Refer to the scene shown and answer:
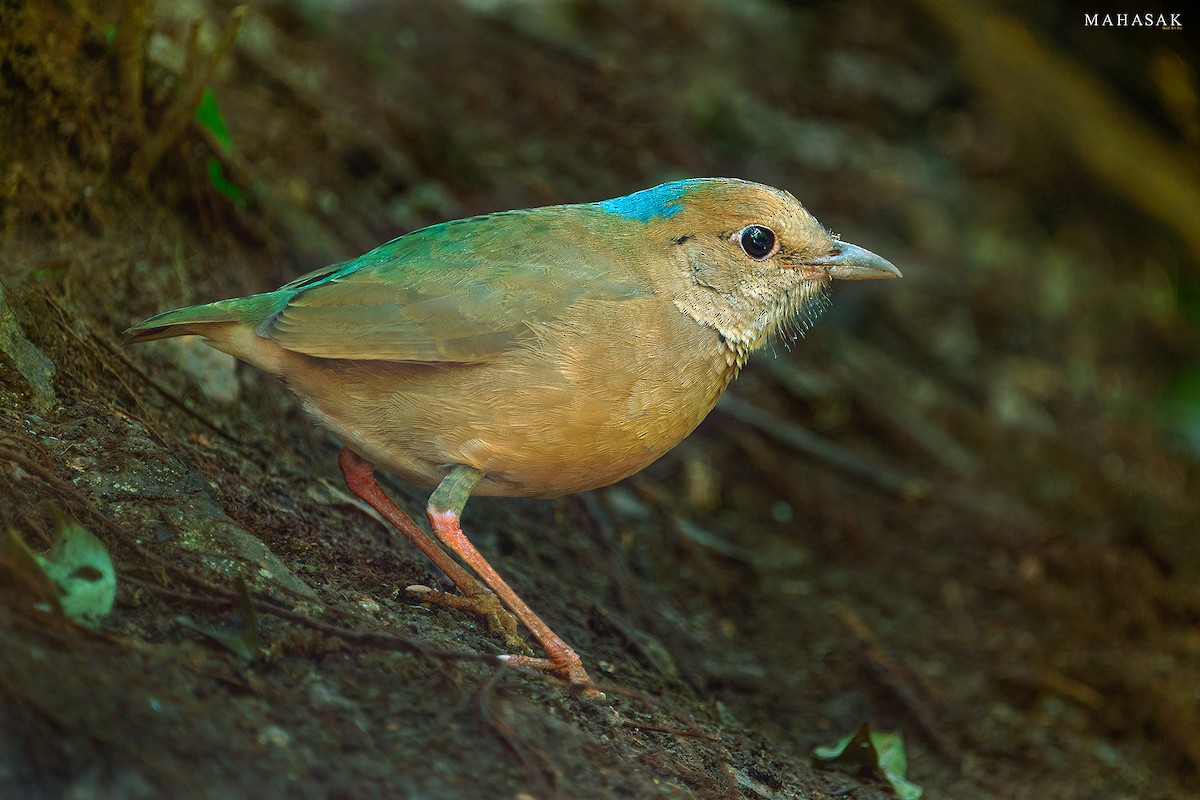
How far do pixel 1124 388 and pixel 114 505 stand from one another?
6.42m

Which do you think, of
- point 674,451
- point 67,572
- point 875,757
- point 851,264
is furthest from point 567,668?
point 674,451

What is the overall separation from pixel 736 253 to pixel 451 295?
37.8 inches

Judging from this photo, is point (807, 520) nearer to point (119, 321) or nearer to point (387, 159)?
point (387, 159)

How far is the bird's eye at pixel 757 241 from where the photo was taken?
374 centimetres

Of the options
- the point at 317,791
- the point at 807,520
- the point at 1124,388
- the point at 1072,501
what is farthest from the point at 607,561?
the point at 1124,388

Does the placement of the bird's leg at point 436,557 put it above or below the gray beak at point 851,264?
below

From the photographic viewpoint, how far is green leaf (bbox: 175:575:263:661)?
2.63m

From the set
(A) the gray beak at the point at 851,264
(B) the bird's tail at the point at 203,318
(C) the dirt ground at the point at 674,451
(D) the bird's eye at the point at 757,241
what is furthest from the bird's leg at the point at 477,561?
(A) the gray beak at the point at 851,264

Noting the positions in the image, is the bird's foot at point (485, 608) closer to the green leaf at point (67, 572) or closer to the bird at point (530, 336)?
the bird at point (530, 336)

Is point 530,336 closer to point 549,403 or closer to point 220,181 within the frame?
point 549,403

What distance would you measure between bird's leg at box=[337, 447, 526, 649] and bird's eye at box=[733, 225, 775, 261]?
1.41m

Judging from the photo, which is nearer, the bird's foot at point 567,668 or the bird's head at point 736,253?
the bird's foot at point 567,668

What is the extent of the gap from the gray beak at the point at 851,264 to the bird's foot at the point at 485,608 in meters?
1.54

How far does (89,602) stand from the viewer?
2502mm
